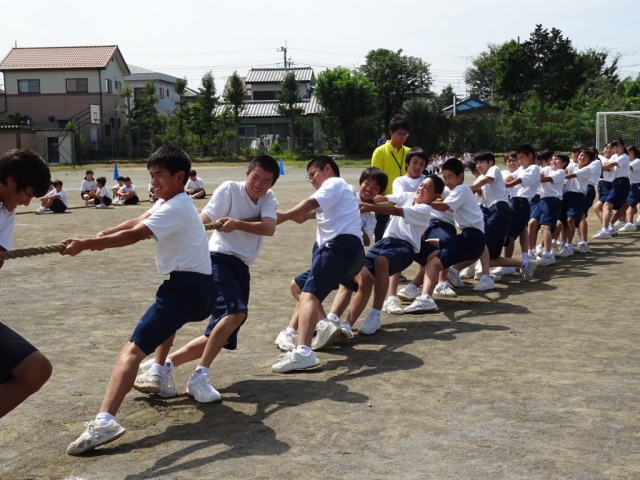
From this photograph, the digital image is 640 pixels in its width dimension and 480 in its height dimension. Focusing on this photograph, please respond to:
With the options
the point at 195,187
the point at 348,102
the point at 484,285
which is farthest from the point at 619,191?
the point at 348,102

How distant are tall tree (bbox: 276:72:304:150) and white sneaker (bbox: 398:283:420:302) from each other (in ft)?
158

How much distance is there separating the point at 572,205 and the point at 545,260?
1.56 m

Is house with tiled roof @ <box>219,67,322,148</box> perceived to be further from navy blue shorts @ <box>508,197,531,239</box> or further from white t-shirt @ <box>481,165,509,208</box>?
white t-shirt @ <box>481,165,509,208</box>

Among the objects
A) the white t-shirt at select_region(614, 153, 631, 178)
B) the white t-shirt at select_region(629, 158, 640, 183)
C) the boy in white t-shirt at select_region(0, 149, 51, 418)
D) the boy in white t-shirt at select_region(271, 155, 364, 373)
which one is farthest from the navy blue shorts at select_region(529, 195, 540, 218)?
the boy in white t-shirt at select_region(0, 149, 51, 418)

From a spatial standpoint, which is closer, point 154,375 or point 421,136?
point 154,375

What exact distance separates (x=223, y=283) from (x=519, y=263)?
610cm

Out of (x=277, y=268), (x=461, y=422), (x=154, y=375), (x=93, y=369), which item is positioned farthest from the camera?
(x=277, y=268)

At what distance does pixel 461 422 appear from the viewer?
5.22 m

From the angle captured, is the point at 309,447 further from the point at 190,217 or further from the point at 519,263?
the point at 519,263

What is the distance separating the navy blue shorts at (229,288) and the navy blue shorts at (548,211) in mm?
7319

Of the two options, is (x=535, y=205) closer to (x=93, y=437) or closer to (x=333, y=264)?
(x=333, y=264)

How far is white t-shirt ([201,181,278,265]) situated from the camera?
20.7 ft

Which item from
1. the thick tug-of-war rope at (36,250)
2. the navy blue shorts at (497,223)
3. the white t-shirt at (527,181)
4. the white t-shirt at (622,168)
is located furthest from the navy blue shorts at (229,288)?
the white t-shirt at (622,168)

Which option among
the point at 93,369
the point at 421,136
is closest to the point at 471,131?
the point at 421,136
